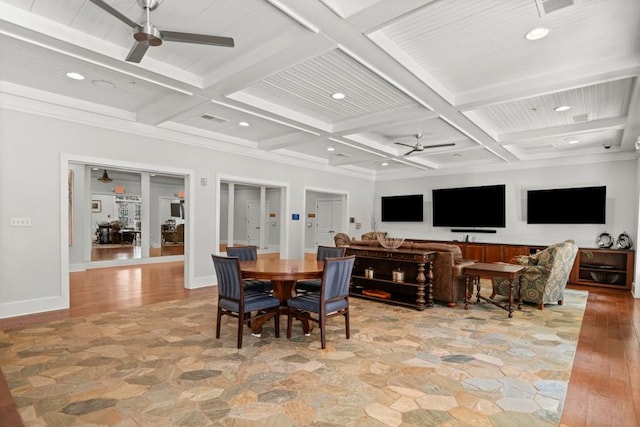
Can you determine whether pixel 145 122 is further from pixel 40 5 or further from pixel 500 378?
pixel 500 378

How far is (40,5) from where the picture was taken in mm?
2828

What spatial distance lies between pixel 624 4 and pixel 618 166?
618 centimetres

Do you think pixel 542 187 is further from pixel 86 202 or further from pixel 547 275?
pixel 86 202

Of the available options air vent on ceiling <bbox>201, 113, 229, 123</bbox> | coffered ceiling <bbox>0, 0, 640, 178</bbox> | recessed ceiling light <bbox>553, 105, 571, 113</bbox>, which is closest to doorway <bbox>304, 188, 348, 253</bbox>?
coffered ceiling <bbox>0, 0, 640, 178</bbox>

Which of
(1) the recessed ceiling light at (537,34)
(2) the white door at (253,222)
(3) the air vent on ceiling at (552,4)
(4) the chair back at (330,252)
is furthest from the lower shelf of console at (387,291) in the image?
(2) the white door at (253,222)

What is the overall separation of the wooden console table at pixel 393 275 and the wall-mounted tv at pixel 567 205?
437cm

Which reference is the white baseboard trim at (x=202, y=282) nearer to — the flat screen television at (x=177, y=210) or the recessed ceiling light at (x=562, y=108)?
the recessed ceiling light at (x=562, y=108)

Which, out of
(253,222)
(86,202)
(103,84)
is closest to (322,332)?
(103,84)

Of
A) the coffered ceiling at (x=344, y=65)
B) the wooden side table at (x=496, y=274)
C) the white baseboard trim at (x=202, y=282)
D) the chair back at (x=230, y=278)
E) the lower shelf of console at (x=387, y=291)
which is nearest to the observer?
the coffered ceiling at (x=344, y=65)

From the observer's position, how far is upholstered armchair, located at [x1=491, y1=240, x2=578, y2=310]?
5.31m

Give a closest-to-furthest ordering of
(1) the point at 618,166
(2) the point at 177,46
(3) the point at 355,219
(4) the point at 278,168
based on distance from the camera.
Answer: (2) the point at 177,46 < (1) the point at 618,166 < (4) the point at 278,168 < (3) the point at 355,219

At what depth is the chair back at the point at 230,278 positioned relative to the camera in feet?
11.7

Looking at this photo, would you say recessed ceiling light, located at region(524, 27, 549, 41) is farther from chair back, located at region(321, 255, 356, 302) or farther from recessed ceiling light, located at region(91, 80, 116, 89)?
recessed ceiling light, located at region(91, 80, 116, 89)

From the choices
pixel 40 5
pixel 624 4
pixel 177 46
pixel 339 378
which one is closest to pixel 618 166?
pixel 624 4
